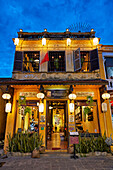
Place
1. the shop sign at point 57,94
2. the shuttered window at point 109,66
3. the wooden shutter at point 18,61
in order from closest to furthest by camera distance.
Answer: the shop sign at point 57,94, the wooden shutter at point 18,61, the shuttered window at point 109,66

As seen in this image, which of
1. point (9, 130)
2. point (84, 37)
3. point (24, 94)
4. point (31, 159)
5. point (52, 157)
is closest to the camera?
point (31, 159)

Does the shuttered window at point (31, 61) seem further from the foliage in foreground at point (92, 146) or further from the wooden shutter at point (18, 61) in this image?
the foliage in foreground at point (92, 146)

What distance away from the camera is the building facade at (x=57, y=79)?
8.70 metres

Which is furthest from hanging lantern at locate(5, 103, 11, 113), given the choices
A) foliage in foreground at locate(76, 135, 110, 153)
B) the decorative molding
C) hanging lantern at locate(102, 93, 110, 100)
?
hanging lantern at locate(102, 93, 110, 100)

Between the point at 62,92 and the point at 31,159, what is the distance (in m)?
4.96

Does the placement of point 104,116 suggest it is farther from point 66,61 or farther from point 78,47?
point 78,47

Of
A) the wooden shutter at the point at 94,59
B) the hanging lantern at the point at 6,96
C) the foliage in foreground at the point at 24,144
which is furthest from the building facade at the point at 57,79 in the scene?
the foliage in foreground at the point at 24,144

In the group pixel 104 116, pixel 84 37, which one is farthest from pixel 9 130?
pixel 84 37

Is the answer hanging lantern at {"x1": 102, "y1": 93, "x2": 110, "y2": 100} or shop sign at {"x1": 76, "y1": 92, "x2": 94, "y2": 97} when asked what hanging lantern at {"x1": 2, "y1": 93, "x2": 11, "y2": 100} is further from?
hanging lantern at {"x1": 102, "y1": 93, "x2": 110, "y2": 100}

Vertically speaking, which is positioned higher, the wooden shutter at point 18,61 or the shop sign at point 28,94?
the wooden shutter at point 18,61

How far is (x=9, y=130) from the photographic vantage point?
8.77 meters

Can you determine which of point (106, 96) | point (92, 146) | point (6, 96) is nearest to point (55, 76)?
point (6, 96)

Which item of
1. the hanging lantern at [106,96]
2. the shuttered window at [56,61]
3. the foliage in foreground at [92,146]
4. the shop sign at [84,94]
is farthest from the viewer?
the shuttered window at [56,61]

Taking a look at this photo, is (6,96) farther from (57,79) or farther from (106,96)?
(106,96)
